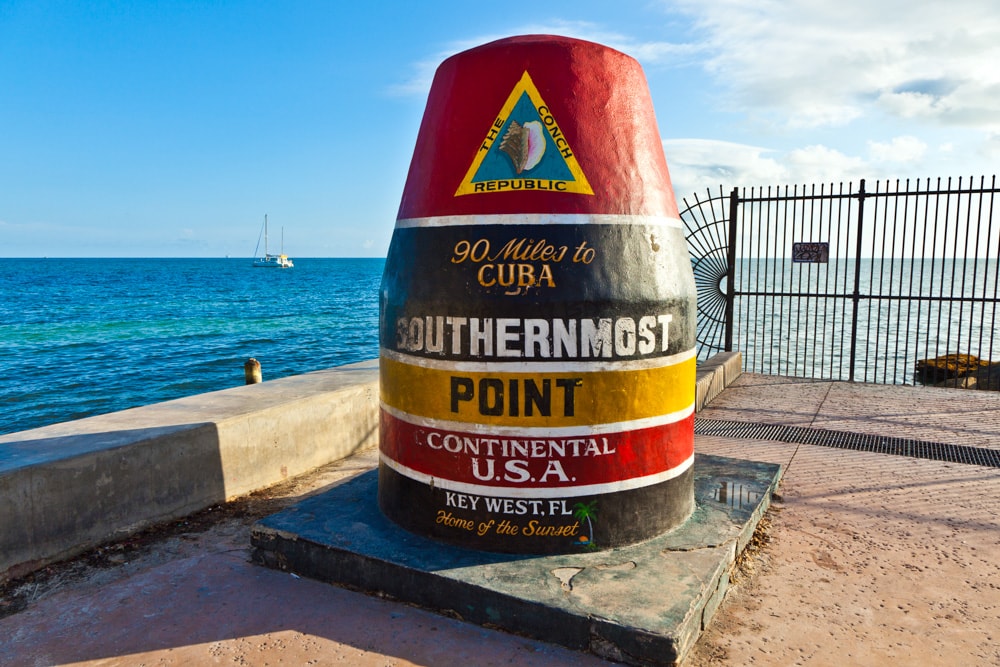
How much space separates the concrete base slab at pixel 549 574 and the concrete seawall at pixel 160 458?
1.01 meters

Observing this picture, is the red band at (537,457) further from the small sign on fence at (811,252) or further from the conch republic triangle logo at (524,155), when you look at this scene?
the small sign on fence at (811,252)

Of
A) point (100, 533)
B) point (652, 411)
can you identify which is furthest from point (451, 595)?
point (100, 533)

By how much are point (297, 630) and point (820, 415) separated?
754cm

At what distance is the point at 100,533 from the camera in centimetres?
464

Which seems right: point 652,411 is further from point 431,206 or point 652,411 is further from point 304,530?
point 304,530

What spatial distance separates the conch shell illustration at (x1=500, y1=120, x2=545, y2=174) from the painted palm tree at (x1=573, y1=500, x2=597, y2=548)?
7.10ft

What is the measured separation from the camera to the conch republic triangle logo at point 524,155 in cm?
417

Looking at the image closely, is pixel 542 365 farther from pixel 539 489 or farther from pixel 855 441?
pixel 855 441

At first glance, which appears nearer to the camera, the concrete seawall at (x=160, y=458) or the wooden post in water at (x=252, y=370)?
the concrete seawall at (x=160, y=458)

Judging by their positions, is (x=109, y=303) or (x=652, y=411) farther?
(x=109, y=303)

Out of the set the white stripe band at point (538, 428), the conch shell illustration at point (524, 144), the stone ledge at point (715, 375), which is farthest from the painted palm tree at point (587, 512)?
the stone ledge at point (715, 375)

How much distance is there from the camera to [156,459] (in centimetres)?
495

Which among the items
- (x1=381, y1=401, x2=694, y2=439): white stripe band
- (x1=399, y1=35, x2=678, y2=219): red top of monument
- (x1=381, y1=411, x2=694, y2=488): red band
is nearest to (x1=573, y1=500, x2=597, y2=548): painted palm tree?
(x1=381, y1=411, x2=694, y2=488): red band

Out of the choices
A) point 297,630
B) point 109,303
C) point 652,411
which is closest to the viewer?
point 297,630
